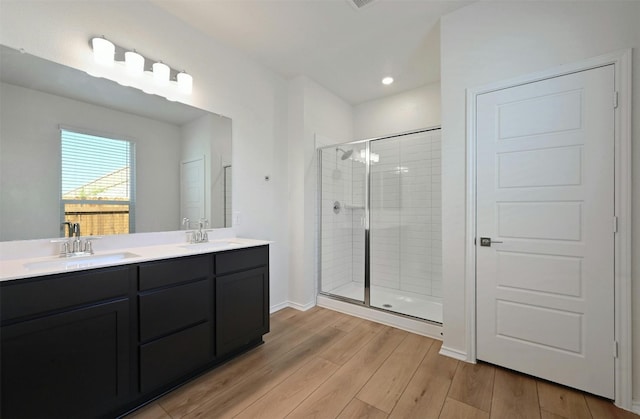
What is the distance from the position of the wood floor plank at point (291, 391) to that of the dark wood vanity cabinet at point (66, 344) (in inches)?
29.3

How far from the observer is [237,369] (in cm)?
195

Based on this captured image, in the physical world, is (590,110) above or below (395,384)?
above

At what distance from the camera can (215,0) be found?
2.01 meters

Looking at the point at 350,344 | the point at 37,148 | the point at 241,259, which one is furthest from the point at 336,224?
the point at 37,148

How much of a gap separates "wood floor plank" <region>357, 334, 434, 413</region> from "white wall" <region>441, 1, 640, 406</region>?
28 centimetres

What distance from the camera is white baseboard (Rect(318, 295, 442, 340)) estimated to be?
2.47m

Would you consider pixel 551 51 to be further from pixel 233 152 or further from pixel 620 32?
pixel 233 152

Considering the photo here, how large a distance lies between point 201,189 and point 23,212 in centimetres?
110

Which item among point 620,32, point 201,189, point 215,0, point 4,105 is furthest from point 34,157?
point 620,32

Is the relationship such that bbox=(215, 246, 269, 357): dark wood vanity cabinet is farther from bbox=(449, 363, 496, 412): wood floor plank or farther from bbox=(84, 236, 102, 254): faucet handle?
bbox=(449, 363, 496, 412): wood floor plank

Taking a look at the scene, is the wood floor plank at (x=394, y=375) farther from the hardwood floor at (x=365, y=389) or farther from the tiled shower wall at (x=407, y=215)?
the tiled shower wall at (x=407, y=215)

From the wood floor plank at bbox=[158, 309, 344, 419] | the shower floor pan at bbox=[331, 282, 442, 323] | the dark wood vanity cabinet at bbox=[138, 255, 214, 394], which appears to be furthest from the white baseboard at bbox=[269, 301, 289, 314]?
the dark wood vanity cabinet at bbox=[138, 255, 214, 394]

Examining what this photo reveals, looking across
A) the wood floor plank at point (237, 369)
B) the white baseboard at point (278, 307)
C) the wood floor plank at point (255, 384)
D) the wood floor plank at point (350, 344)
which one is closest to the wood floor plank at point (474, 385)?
the wood floor plank at point (350, 344)

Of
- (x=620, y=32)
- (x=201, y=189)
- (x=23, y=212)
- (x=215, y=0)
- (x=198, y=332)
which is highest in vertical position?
(x=215, y=0)
